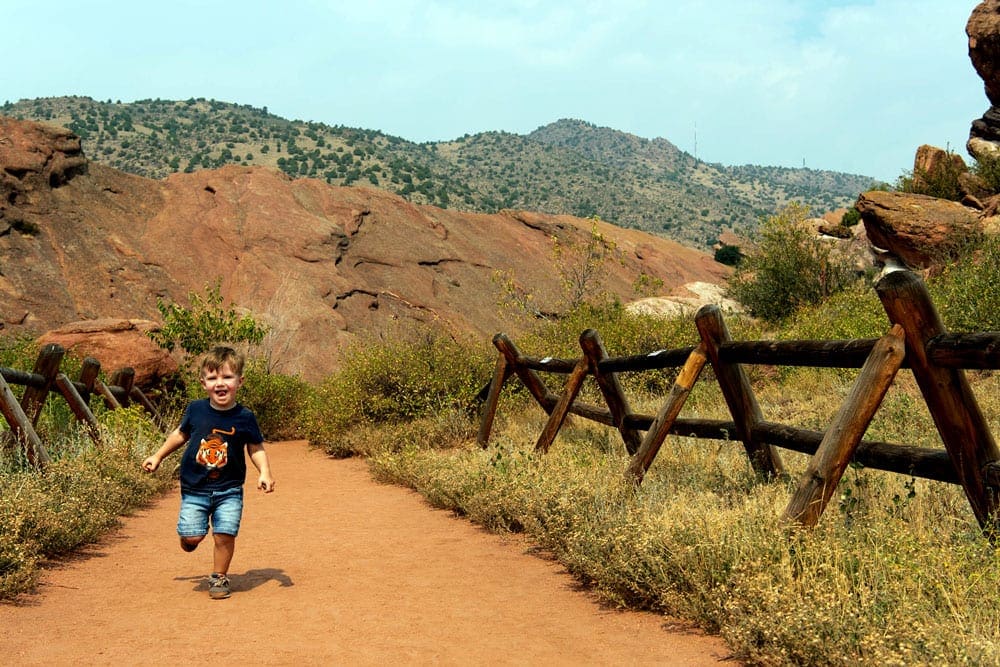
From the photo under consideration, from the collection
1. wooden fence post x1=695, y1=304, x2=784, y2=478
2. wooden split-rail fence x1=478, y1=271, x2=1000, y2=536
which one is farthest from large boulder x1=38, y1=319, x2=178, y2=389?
wooden split-rail fence x1=478, y1=271, x2=1000, y2=536

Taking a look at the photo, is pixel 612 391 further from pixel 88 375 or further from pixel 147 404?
pixel 147 404

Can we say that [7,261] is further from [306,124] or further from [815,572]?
[306,124]

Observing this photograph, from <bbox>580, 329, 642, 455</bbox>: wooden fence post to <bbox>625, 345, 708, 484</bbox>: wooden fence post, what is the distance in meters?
1.30

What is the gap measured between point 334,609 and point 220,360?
1.75m

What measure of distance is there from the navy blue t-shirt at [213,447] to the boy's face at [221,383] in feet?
0.34

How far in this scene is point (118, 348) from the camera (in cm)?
1705

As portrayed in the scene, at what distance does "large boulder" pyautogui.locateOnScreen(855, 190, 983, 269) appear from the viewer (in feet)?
69.8

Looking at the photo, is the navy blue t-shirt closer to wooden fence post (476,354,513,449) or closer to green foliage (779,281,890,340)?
wooden fence post (476,354,513,449)

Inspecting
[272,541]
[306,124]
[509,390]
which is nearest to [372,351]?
[509,390]

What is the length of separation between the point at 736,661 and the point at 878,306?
14469 mm

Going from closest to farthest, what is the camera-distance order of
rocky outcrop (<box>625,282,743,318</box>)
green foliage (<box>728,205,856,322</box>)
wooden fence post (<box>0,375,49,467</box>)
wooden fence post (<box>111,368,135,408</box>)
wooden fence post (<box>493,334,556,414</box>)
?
wooden fence post (<box>0,375,49,467</box>) → wooden fence post (<box>493,334,556,414</box>) → wooden fence post (<box>111,368,135,408</box>) → green foliage (<box>728,205,856,322</box>) → rocky outcrop (<box>625,282,743,318</box>)

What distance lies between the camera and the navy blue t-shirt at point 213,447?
5.84 m

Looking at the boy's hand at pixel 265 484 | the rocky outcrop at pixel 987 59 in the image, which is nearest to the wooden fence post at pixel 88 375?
the boy's hand at pixel 265 484

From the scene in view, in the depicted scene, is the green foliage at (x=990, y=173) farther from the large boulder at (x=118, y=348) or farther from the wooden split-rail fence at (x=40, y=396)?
the wooden split-rail fence at (x=40, y=396)
